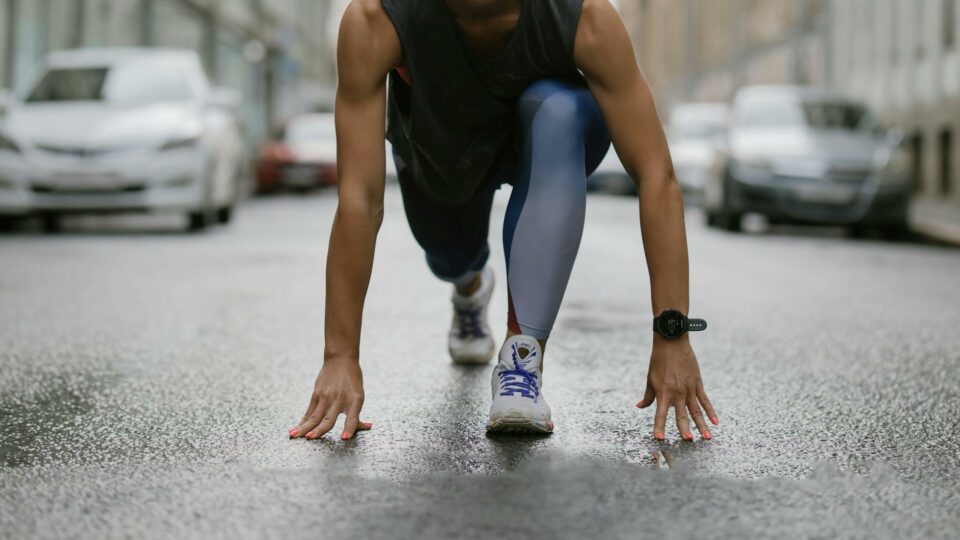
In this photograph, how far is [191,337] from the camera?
19.2 feet

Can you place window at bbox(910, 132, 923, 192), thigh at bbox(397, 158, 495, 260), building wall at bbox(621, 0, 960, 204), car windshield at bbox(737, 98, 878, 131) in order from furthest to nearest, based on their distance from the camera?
window at bbox(910, 132, 923, 192) < building wall at bbox(621, 0, 960, 204) < car windshield at bbox(737, 98, 878, 131) < thigh at bbox(397, 158, 495, 260)

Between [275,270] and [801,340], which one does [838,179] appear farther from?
[801,340]

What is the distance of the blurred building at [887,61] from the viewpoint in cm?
2395

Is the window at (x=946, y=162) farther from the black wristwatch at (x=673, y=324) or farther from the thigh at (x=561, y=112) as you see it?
the black wristwatch at (x=673, y=324)

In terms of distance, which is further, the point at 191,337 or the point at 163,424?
the point at 191,337

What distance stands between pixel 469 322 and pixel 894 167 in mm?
10166

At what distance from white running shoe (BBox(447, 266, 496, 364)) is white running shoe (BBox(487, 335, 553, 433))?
1.23m

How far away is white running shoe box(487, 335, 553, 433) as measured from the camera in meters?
3.63

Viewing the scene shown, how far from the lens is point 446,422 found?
12.7ft

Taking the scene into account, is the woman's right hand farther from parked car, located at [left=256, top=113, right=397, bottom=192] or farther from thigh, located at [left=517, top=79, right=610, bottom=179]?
parked car, located at [left=256, top=113, right=397, bottom=192]

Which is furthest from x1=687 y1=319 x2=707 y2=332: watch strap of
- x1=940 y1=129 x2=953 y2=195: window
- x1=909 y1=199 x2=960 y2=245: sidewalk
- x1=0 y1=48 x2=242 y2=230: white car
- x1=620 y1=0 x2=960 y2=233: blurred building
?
x1=940 y1=129 x2=953 y2=195: window

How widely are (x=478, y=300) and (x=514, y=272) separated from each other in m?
1.23

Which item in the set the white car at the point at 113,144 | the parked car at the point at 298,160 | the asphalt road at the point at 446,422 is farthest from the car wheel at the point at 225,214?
the parked car at the point at 298,160

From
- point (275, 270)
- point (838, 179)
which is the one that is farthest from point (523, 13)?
point (838, 179)
